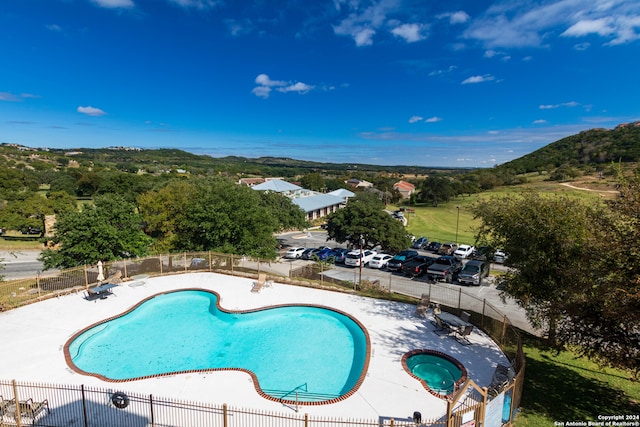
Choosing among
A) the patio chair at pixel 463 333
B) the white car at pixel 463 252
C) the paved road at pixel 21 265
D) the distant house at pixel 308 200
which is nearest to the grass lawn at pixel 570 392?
the patio chair at pixel 463 333

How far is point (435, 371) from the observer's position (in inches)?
449

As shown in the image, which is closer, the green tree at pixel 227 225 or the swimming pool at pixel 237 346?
the swimming pool at pixel 237 346

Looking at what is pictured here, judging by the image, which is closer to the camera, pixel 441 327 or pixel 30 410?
pixel 30 410

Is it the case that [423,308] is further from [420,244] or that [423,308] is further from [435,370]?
[420,244]

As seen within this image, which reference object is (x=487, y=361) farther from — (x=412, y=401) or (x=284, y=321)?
(x=284, y=321)

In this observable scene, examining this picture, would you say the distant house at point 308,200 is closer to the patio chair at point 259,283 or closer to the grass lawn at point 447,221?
the grass lawn at point 447,221

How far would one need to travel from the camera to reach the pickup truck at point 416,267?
84.7ft

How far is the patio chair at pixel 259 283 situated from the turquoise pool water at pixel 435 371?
378 inches

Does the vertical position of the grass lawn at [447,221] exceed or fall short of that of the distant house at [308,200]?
it falls short

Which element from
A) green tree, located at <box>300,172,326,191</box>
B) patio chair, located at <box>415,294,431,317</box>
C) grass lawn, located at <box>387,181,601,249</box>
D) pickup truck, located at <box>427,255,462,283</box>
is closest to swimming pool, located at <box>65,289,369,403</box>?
patio chair, located at <box>415,294,431,317</box>

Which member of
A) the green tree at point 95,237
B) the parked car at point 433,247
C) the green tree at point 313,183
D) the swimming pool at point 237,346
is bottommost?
the parked car at point 433,247

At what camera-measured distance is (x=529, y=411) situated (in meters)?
9.16

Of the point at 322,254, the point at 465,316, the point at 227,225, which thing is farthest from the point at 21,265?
the point at 465,316

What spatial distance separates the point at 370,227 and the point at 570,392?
24.0 m
